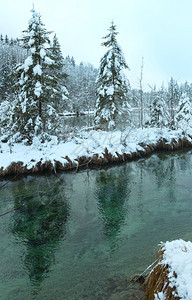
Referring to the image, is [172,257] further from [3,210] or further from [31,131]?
[31,131]

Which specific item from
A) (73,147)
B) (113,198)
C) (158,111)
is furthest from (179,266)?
(158,111)

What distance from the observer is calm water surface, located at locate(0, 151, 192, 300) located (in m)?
3.93

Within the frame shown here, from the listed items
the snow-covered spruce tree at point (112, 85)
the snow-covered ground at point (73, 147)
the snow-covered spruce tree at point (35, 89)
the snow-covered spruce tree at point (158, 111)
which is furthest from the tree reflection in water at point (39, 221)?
the snow-covered spruce tree at point (158, 111)

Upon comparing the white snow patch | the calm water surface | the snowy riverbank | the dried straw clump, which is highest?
the white snow patch

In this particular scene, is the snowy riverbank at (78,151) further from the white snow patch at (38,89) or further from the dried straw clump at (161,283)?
the dried straw clump at (161,283)

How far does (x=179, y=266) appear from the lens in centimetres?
225

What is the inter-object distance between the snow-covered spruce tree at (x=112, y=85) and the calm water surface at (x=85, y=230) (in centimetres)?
945

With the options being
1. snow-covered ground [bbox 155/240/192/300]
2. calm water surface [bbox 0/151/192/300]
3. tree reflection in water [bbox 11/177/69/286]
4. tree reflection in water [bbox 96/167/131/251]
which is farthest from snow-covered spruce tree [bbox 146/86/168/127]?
snow-covered ground [bbox 155/240/192/300]

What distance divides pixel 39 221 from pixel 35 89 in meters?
8.70

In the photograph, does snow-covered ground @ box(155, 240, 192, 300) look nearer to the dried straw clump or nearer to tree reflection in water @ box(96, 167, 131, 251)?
the dried straw clump

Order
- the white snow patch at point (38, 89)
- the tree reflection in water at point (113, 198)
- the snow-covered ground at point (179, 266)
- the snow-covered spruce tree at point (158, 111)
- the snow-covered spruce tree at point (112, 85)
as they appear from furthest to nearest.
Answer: the snow-covered spruce tree at point (158, 111)
the snow-covered spruce tree at point (112, 85)
the white snow patch at point (38, 89)
the tree reflection in water at point (113, 198)
the snow-covered ground at point (179, 266)

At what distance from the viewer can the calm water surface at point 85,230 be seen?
12.9 feet

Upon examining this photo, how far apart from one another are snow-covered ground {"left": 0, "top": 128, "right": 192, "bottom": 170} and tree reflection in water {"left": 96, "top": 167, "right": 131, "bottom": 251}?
2.25 m

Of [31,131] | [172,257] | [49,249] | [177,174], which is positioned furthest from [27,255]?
[31,131]
